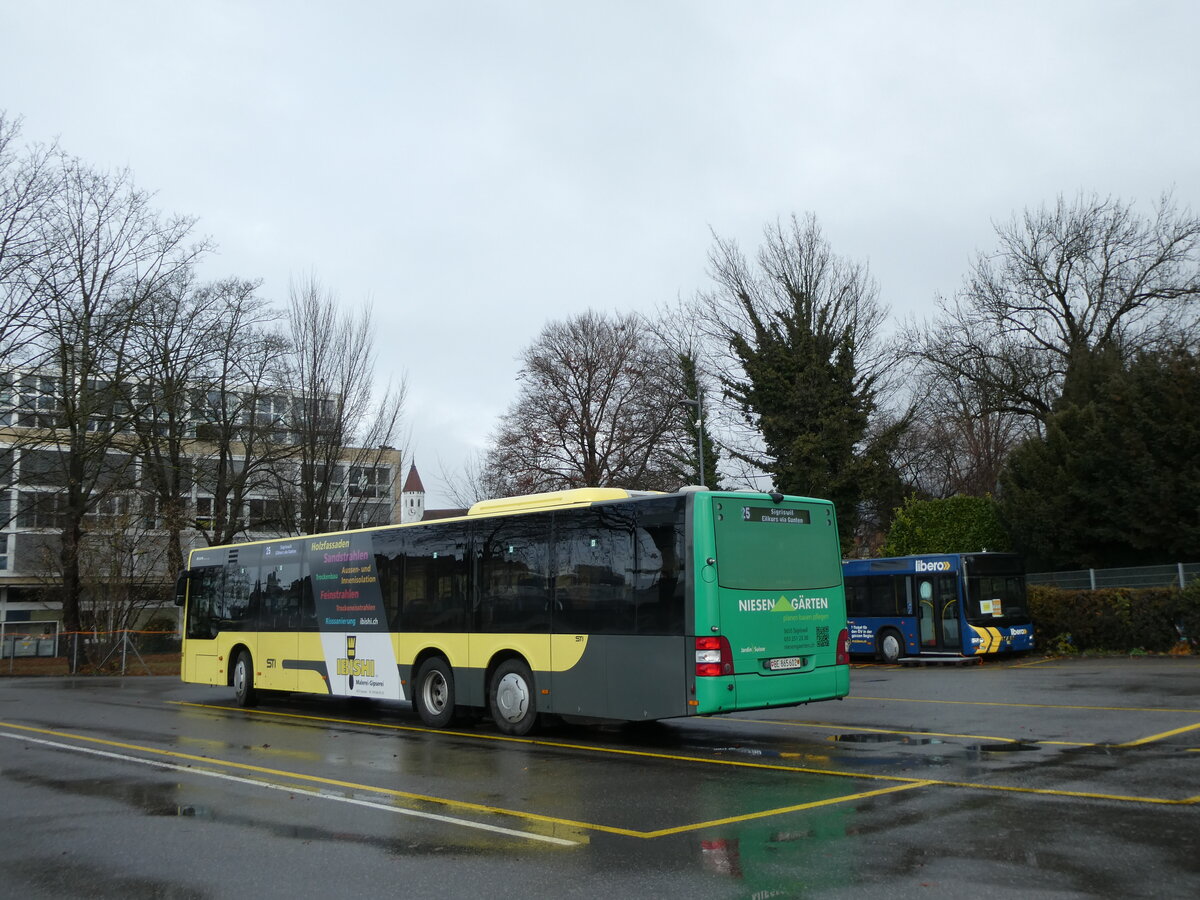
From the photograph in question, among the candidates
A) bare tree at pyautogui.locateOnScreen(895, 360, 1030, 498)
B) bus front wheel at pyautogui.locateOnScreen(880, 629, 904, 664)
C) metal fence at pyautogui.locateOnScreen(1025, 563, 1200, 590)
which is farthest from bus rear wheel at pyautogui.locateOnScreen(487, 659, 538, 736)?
bare tree at pyautogui.locateOnScreen(895, 360, 1030, 498)

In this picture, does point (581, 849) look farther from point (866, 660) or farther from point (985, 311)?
point (985, 311)

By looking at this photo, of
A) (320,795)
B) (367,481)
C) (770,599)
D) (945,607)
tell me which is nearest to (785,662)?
(770,599)

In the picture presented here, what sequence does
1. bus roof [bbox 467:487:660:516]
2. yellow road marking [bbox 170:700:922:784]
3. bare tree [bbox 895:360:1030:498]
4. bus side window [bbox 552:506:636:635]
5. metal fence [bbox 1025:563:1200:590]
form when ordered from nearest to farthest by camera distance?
yellow road marking [bbox 170:700:922:784] < bus side window [bbox 552:506:636:635] < bus roof [bbox 467:487:660:516] < metal fence [bbox 1025:563:1200:590] < bare tree [bbox 895:360:1030:498]

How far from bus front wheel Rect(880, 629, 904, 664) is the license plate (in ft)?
55.2

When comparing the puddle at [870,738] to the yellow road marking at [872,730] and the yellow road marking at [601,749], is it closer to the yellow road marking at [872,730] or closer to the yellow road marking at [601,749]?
the yellow road marking at [872,730]

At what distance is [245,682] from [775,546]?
1122 cm

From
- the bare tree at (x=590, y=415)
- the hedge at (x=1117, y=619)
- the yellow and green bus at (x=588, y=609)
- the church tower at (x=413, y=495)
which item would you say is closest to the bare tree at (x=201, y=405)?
the bare tree at (x=590, y=415)

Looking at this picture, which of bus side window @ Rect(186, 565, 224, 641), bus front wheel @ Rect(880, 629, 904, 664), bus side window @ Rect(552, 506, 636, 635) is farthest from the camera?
bus front wheel @ Rect(880, 629, 904, 664)

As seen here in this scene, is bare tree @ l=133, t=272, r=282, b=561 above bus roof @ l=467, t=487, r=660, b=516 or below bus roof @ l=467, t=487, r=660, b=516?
above

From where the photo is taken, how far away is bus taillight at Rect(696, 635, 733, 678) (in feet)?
36.9

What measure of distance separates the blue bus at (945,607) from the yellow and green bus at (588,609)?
47.2 ft

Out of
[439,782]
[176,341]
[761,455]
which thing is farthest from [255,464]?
[439,782]

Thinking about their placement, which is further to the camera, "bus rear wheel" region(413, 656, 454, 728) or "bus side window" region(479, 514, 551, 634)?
"bus rear wheel" region(413, 656, 454, 728)

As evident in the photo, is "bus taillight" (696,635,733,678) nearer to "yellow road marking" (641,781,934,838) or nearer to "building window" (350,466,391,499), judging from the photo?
"yellow road marking" (641,781,934,838)
